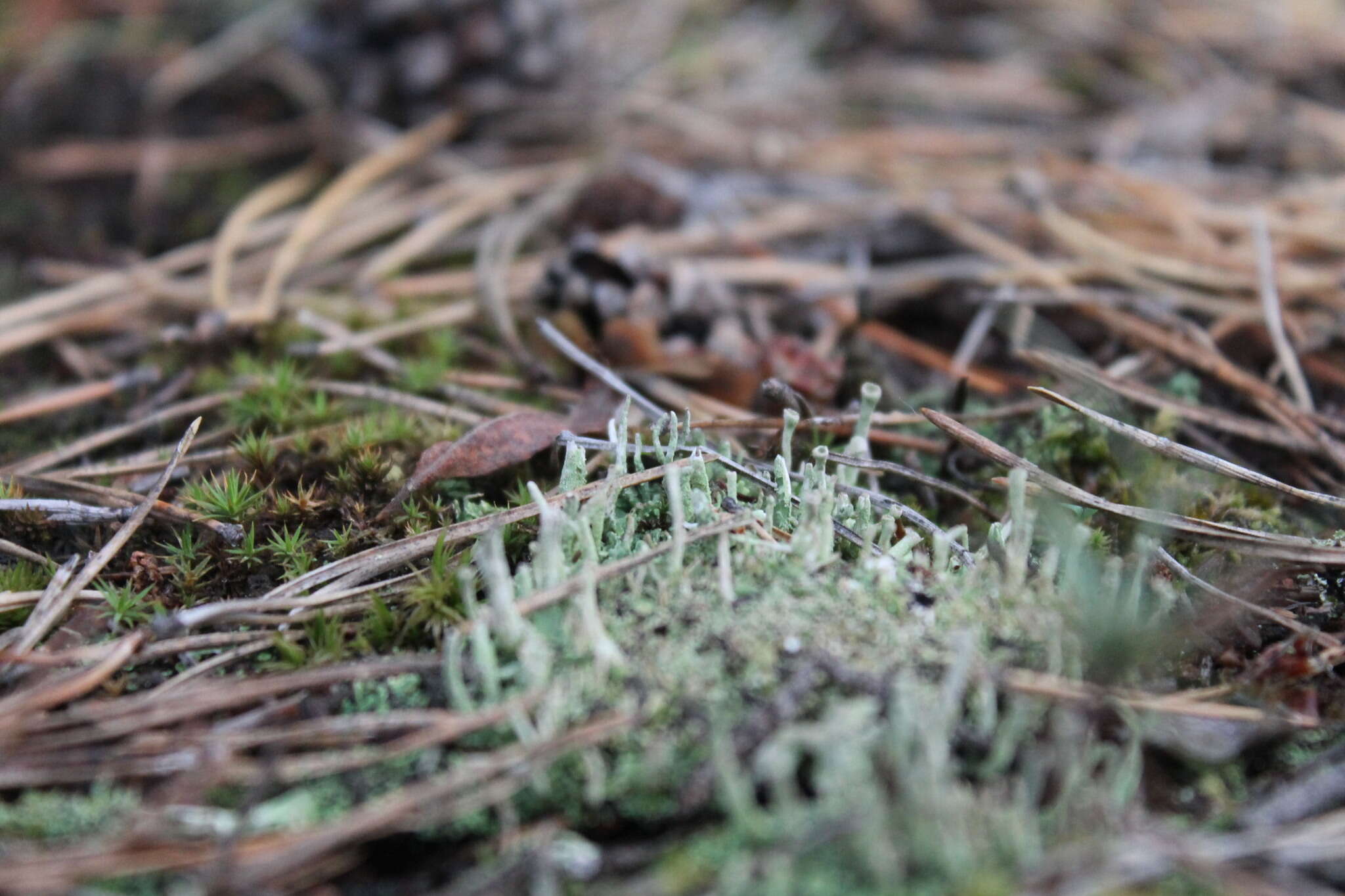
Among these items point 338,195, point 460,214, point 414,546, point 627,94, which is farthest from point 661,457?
point 627,94

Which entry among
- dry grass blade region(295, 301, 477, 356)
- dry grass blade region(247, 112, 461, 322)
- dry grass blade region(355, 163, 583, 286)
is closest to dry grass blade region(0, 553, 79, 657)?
dry grass blade region(295, 301, 477, 356)

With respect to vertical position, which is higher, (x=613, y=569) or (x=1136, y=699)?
(x=613, y=569)

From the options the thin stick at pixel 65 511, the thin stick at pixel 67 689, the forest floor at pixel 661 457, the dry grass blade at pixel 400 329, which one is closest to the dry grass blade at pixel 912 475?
the forest floor at pixel 661 457

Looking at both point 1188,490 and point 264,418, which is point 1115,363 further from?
point 264,418

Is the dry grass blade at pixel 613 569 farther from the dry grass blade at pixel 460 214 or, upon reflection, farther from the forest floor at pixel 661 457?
the dry grass blade at pixel 460 214

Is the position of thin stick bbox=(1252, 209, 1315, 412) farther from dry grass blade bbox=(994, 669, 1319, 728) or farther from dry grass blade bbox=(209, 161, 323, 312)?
dry grass blade bbox=(209, 161, 323, 312)

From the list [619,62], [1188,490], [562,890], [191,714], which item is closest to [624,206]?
[619,62]

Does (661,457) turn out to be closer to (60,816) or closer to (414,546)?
(414,546)
